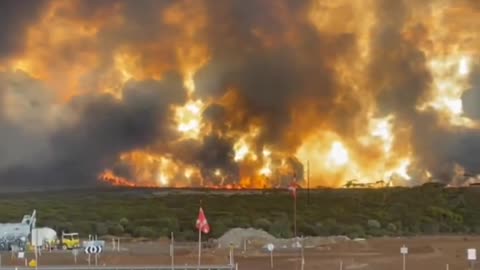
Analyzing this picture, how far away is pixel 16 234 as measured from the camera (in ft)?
181

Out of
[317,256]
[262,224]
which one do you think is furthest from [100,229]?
[317,256]

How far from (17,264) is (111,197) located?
2108 inches

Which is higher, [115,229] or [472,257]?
[115,229]

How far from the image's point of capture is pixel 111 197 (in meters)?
96.1

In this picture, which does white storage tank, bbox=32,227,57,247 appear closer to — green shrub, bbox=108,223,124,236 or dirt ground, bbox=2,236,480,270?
dirt ground, bbox=2,236,480,270

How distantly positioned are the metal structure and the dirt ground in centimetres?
409

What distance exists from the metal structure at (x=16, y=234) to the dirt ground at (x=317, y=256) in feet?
13.4

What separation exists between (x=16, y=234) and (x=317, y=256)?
19389 mm

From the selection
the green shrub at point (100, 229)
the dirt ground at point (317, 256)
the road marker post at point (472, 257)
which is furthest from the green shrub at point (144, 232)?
the road marker post at point (472, 257)

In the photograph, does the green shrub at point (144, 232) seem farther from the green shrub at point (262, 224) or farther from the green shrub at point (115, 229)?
the green shrub at point (262, 224)

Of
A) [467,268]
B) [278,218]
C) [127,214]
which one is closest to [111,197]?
[127,214]

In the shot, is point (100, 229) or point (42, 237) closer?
point (42, 237)

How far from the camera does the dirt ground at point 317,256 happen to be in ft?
140

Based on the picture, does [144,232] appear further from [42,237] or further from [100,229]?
[42,237]
